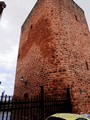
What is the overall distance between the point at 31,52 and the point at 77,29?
342 cm

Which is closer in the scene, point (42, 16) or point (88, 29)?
point (42, 16)

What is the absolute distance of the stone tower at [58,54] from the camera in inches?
262

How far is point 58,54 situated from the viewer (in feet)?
23.5

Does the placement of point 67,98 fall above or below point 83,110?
above

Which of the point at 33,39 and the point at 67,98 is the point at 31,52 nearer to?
the point at 33,39

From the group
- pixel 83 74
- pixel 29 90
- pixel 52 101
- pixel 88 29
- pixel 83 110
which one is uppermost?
pixel 88 29

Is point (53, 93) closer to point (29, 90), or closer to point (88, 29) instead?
point (29, 90)

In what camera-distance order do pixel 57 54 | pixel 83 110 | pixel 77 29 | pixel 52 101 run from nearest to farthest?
pixel 52 101 → pixel 83 110 → pixel 57 54 → pixel 77 29

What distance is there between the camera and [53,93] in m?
6.54

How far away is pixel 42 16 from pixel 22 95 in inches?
213

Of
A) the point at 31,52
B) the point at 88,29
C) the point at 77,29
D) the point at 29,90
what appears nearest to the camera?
the point at 29,90

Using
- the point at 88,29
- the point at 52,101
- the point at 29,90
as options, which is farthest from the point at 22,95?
the point at 88,29

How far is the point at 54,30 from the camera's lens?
7.87 meters

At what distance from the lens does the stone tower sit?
6.66m
